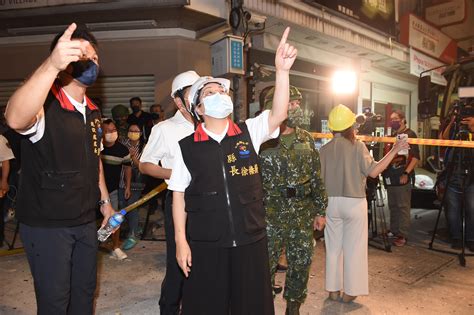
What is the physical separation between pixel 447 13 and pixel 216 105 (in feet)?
63.5

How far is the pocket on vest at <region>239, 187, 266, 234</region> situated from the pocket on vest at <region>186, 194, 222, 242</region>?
172 millimetres

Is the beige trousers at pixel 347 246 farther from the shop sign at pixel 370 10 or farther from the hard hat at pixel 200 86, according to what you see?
the shop sign at pixel 370 10

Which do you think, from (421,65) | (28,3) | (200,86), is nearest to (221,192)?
(200,86)

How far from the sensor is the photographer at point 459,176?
18.8 feet

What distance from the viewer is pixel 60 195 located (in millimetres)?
2320

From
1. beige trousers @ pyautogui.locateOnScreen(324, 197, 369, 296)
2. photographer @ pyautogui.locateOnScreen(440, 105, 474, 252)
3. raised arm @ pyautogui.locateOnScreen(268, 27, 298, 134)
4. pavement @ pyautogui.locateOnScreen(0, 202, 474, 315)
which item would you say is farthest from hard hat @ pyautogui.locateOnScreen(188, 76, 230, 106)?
photographer @ pyautogui.locateOnScreen(440, 105, 474, 252)

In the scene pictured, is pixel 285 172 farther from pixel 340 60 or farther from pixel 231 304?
pixel 340 60

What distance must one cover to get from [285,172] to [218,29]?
731cm

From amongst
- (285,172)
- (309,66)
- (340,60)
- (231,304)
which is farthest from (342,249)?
(340,60)

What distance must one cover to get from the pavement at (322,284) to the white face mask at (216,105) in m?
2.42

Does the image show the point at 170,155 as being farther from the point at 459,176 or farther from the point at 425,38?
the point at 425,38

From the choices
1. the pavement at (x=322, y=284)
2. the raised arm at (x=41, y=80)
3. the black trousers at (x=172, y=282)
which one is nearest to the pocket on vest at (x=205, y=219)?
the black trousers at (x=172, y=282)

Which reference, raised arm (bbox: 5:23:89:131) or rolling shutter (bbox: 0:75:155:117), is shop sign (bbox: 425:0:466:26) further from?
raised arm (bbox: 5:23:89:131)

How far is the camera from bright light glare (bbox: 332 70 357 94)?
14.6 m
